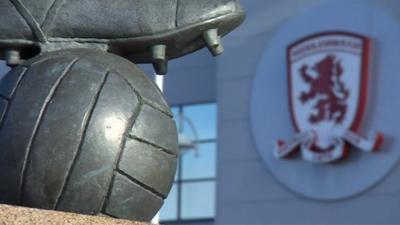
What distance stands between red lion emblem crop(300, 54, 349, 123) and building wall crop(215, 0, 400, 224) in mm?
1362

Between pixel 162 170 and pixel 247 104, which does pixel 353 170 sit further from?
pixel 162 170

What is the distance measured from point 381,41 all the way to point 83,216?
72.8 ft

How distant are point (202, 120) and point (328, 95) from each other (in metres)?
6.68

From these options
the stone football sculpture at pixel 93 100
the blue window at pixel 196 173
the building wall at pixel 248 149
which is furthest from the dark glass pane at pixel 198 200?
the stone football sculpture at pixel 93 100

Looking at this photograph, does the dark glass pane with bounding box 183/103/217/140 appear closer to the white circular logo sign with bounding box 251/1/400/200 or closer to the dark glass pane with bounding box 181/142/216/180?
the dark glass pane with bounding box 181/142/216/180

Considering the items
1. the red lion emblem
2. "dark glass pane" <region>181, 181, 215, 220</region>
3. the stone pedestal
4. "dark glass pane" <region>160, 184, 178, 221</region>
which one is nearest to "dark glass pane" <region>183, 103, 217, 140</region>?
"dark glass pane" <region>181, 181, 215, 220</region>

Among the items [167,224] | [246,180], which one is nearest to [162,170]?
[246,180]

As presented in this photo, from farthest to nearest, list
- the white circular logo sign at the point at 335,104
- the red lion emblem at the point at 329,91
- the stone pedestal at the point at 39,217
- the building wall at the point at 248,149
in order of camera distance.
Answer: the building wall at the point at 248,149 → the red lion emblem at the point at 329,91 → the white circular logo sign at the point at 335,104 → the stone pedestal at the point at 39,217

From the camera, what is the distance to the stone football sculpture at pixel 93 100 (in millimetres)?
6250

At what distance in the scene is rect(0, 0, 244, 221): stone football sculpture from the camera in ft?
20.5

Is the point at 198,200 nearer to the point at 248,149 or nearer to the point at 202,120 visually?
the point at 202,120

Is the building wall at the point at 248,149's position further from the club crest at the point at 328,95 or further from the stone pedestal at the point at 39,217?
the stone pedestal at the point at 39,217

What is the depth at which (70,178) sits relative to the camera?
6230 millimetres

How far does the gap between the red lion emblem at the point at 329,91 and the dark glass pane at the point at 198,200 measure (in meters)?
6.51
